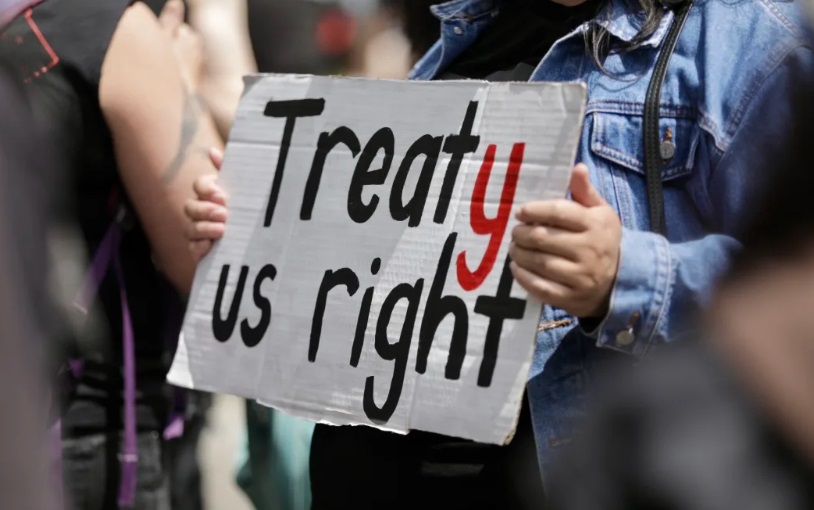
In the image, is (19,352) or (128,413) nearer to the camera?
(19,352)

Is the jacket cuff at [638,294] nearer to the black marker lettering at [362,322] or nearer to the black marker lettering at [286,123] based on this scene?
the black marker lettering at [362,322]

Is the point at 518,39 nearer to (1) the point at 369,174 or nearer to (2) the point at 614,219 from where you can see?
(1) the point at 369,174

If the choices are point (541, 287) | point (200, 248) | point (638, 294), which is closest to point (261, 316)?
point (200, 248)

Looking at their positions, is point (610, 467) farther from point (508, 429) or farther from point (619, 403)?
point (508, 429)

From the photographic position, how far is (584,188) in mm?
1558

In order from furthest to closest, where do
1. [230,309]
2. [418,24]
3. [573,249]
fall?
[418,24], [230,309], [573,249]

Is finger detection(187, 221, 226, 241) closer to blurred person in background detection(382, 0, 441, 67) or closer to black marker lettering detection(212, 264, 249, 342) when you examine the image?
black marker lettering detection(212, 264, 249, 342)

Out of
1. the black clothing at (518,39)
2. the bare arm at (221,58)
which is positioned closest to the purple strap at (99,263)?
the bare arm at (221,58)

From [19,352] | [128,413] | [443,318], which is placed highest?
[19,352]

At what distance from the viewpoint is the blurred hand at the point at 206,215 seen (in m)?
2.01

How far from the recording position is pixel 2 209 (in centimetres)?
93

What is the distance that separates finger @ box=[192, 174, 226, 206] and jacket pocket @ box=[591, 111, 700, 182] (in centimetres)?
67

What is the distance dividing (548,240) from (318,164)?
1.69ft

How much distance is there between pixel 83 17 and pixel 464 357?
93cm
